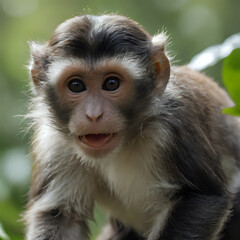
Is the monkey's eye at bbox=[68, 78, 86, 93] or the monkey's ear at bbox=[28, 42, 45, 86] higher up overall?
the monkey's ear at bbox=[28, 42, 45, 86]

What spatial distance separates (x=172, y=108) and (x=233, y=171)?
66.1 inches

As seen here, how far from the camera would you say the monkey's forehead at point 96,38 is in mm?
7039

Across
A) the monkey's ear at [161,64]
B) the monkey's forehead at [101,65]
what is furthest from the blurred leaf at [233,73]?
the monkey's ear at [161,64]

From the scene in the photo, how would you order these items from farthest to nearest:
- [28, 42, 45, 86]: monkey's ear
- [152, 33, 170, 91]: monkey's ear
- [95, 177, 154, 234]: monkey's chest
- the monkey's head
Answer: [95, 177, 154, 234]: monkey's chest
[28, 42, 45, 86]: monkey's ear
[152, 33, 170, 91]: monkey's ear
the monkey's head

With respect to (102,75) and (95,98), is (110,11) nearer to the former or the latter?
(102,75)

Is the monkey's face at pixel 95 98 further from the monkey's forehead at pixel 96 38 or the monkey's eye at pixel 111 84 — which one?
the monkey's forehead at pixel 96 38

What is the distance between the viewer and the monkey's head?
6.95m

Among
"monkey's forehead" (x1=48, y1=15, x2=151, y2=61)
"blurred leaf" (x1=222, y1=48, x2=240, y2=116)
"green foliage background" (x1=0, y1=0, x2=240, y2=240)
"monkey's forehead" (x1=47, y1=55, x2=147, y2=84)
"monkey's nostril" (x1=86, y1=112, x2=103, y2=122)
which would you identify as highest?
"green foliage background" (x1=0, y1=0, x2=240, y2=240)

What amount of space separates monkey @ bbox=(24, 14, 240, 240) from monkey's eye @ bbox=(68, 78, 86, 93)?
0.01 meters

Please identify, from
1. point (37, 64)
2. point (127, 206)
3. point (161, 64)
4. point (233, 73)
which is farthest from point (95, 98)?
point (233, 73)

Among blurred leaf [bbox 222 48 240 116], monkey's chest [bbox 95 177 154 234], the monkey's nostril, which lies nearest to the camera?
blurred leaf [bbox 222 48 240 116]

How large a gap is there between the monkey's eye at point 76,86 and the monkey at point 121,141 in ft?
0.04

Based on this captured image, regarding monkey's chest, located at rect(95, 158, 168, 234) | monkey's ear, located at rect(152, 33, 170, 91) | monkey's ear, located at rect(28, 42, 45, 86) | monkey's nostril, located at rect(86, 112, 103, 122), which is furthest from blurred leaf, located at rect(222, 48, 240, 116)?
monkey's ear, located at rect(28, 42, 45, 86)

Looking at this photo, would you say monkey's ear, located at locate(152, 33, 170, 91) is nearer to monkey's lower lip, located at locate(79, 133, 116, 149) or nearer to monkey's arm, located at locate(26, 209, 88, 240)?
monkey's lower lip, located at locate(79, 133, 116, 149)
